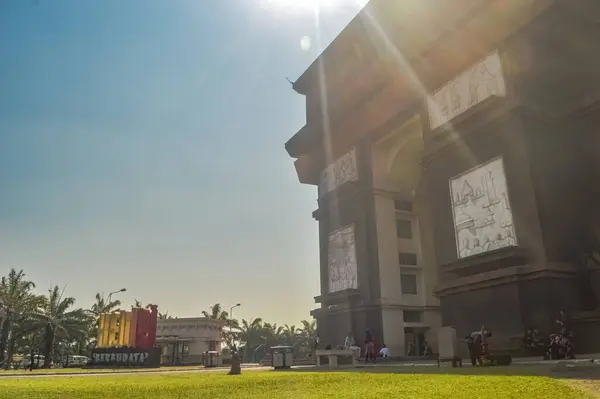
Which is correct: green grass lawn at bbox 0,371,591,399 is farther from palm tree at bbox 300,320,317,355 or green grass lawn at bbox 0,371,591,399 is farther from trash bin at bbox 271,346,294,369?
palm tree at bbox 300,320,317,355

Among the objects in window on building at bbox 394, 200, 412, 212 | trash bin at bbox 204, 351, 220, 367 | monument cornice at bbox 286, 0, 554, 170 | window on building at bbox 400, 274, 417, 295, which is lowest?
trash bin at bbox 204, 351, 220, 367

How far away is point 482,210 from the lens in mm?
24984

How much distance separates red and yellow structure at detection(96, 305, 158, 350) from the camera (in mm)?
39844

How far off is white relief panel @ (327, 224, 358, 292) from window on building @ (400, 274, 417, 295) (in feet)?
12.8

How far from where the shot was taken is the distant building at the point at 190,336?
54.7 metres

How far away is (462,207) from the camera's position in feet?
86.1

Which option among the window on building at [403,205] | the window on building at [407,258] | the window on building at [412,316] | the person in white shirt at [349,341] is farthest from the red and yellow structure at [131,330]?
the window on building at [403,205]

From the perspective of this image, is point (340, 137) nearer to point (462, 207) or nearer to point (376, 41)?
point (376, 41)

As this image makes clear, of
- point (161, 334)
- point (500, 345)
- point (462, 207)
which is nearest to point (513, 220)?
point (462, 207)

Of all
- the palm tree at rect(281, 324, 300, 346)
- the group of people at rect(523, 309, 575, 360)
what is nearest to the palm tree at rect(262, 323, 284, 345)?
the palm tree at rect(281, 324, 300, 346)

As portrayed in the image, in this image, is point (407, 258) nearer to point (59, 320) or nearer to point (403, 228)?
point (403, 228)

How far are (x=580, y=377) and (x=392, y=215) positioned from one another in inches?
970

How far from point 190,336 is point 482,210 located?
41688 mm

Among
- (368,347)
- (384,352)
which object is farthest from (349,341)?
(368,347)
